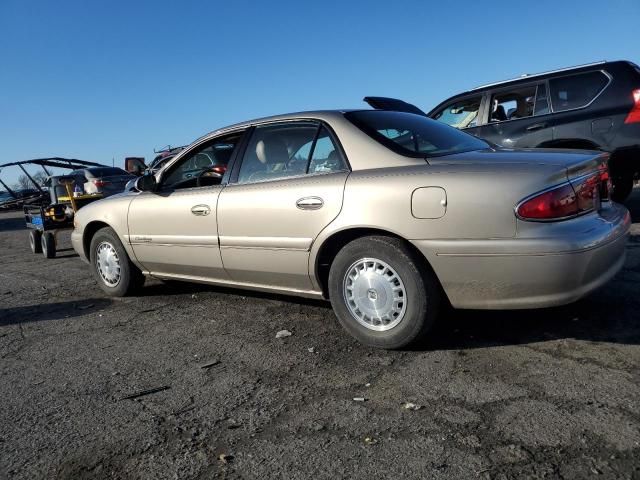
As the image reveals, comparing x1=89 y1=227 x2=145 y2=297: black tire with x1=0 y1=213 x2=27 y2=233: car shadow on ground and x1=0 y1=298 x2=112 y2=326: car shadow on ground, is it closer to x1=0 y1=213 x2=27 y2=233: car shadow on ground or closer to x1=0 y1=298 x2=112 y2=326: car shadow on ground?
x1=0 y1=298 x2=112 y2=326: car shadow on ground

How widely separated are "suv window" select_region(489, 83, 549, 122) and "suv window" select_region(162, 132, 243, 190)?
4615 mm

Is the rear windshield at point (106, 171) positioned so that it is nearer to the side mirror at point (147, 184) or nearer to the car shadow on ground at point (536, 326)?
the side mirror at point (147, 184)

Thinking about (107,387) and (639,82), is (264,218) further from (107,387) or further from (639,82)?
(639,82)

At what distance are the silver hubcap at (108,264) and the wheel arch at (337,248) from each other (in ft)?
8.23

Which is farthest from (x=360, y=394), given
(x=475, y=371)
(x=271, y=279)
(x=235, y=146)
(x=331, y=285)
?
(x=235, y=146)

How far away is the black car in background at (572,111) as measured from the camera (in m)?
6.50

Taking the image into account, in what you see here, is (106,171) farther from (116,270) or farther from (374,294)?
(374,294)

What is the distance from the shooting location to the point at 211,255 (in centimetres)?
428

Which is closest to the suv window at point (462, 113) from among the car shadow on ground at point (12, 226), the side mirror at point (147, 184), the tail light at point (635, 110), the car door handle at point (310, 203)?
the tail light at point (635, 110)

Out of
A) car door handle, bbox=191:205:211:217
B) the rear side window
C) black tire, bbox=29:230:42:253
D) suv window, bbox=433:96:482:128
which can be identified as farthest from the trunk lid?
black tire, bbox=29:230:42:253

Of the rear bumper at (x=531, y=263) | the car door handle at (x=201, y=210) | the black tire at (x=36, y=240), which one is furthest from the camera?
the black tire at (x=36, y=240)

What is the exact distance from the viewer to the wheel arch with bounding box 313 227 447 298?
318 cm

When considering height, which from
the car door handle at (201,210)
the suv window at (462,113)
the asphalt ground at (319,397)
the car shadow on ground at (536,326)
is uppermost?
the suv window at (462,113)

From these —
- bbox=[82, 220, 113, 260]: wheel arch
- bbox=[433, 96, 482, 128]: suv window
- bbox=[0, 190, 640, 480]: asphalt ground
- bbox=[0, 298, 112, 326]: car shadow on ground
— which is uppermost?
bbox=[433, 96, 482, 128]: suv window
